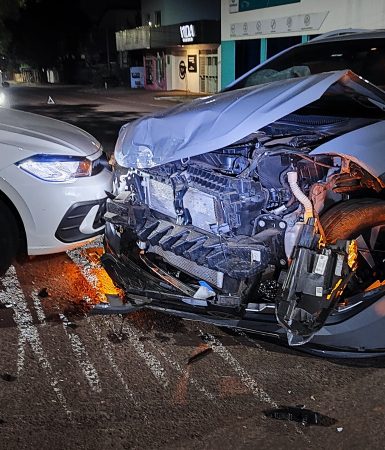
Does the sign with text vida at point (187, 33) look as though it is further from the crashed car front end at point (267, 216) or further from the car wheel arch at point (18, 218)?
the crashed car front end at point (267, 216)

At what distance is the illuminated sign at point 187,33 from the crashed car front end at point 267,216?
2791 cm

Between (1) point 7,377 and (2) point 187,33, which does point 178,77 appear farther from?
(1) point 7,377

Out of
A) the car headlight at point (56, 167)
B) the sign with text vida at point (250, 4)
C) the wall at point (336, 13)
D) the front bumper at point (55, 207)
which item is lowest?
the front bumper at point (55, 207)

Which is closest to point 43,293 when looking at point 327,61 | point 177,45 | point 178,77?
point 327,61

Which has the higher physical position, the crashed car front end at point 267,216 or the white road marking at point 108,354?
the crashed car front end at point 267,216

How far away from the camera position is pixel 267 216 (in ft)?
10.2

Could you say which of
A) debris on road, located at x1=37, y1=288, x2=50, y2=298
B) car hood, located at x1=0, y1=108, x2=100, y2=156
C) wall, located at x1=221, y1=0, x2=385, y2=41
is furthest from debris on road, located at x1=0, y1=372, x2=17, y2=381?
wall, located at x1=221, y1=0, x2=385, y2=41

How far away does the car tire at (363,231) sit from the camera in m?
3.04

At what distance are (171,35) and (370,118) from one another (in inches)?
1240

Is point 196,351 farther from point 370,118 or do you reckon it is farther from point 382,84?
point 382,84

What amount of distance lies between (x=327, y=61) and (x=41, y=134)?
2.92m

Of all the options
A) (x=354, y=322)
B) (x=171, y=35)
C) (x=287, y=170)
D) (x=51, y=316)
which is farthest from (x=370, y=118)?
(x=171, y=35)

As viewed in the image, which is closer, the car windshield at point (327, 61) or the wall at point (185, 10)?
the car windshield at point (327, 61)

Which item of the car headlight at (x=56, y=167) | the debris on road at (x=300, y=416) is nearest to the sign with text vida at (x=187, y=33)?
the car headlight at (x=56, y=167)
